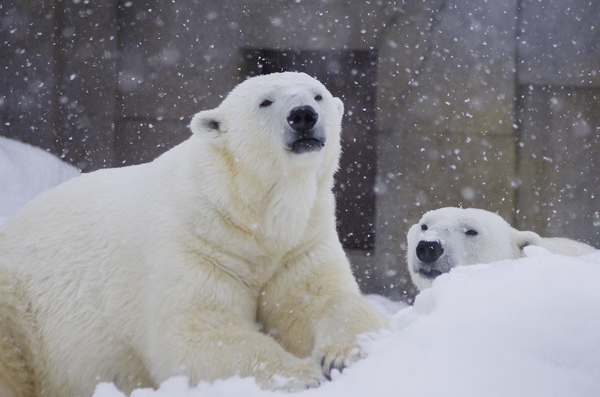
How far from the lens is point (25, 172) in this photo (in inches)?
201

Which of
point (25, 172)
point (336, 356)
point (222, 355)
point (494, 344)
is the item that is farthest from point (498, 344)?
point (25, 172)

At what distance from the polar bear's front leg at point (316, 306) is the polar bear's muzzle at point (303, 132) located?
411 mm

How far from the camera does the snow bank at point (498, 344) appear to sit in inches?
49.6

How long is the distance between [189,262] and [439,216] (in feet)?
6.86

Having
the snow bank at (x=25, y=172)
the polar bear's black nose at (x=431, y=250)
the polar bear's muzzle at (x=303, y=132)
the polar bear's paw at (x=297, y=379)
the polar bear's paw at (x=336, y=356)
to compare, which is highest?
the polar bear's muzzle at (x=303, y=132)

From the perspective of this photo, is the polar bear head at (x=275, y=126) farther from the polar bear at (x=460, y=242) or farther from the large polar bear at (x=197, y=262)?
the polar bear at (x=460, y=242)

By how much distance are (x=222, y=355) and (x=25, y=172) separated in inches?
157

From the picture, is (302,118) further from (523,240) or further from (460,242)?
(523,240)

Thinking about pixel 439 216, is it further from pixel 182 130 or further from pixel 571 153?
pixel 182 130

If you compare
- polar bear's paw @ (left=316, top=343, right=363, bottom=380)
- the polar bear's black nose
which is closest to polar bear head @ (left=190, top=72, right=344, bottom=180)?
polar bear's paw @ (left=316, top=343, right=363, bottom=380)

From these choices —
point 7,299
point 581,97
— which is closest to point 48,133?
point 7,299

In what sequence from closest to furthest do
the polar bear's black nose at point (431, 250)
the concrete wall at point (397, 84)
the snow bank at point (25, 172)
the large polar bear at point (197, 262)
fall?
the large polar bear at point (197, 262), the polar bear's black nose at point (431, 250), the snow bank at point (25, 172), the concrete wall at point (397, 84)

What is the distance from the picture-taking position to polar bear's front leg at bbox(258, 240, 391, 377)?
6.34 feet

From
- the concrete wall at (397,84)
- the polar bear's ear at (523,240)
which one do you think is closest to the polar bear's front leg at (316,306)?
the polar bear's ear at (523,240)
